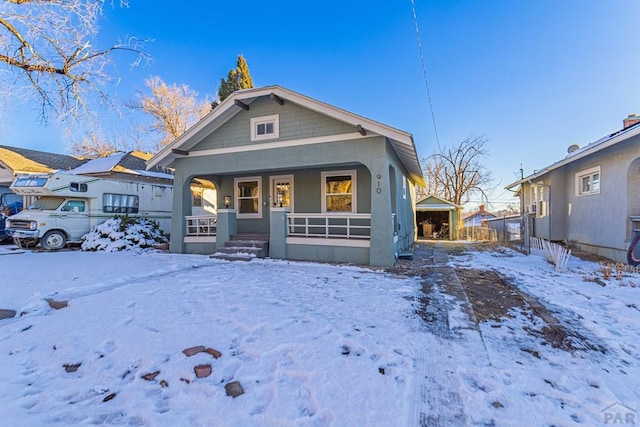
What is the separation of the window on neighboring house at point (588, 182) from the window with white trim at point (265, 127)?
399 inches

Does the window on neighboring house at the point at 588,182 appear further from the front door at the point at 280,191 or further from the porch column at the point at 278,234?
the front door at the point at 280,191

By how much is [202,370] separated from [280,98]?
25.6ft

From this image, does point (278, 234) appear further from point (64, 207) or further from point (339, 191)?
point (64, 207)

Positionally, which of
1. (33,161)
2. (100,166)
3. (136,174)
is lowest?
(136,174)

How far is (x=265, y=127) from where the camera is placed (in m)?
9.07

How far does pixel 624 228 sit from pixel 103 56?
15.5 metres

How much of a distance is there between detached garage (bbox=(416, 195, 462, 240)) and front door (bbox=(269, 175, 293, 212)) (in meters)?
13.5

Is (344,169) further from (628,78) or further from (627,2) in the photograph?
(628,78)

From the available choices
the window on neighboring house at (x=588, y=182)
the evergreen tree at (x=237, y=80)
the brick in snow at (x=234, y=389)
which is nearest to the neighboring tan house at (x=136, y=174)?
the evergreen tree at (x=237, y=80)

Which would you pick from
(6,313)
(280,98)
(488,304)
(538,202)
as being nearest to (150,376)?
(6,313)

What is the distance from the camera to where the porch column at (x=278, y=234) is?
8727 mm

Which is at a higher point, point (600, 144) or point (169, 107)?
point (169, 107)

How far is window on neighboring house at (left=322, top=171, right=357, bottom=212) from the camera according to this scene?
962 cm

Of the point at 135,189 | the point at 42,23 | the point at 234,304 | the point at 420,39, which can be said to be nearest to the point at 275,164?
the point at 234,304
